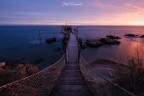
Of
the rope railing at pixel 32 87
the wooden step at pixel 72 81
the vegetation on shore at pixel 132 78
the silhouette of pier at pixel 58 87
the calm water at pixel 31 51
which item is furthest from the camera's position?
the calm water at pixel 31 51

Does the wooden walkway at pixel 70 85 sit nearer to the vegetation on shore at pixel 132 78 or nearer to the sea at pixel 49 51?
the vegetation on shore at pixel 132 78

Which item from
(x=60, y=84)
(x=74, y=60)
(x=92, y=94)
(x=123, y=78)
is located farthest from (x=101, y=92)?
(x=74, y=60)

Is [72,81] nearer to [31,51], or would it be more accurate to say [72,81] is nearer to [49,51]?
[49,51]

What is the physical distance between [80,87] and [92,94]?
0.53 m

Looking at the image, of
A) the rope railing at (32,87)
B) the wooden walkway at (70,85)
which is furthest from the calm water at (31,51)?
the rope railing at (32,87)

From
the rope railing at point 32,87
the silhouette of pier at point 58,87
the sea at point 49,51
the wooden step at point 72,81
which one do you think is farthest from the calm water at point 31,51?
the rope railing at point 32,87

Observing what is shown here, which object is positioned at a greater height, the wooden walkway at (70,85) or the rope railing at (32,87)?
the rope railing at (32,87)

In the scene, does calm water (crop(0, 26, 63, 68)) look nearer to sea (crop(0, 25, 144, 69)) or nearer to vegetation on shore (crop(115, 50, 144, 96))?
sea (crop(0, 25, 144, 69))

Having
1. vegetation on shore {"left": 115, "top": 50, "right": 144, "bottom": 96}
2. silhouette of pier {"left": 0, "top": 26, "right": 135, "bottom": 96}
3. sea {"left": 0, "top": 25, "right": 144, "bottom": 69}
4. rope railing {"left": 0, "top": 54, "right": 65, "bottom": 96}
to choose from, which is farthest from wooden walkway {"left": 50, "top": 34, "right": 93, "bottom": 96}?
sea {"left": 0, "top": 25, "right": 144, "bottom": 69}

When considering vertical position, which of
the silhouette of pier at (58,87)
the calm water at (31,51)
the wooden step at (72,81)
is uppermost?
the silhouette of pier at (58,87)

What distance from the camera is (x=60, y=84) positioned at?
4617mm

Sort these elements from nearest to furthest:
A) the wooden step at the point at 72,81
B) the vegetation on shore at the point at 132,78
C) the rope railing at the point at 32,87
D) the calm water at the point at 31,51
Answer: the rope railing at the point at 32,87 → the vegetation on shore at the point at 132,78 → the wooden step at the point at 72,81 → the calm water at the point at 31,51

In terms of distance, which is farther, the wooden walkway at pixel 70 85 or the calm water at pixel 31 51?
the calm water at pixel 31 51

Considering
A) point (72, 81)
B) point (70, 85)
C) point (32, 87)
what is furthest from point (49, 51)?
point (32, 87)
